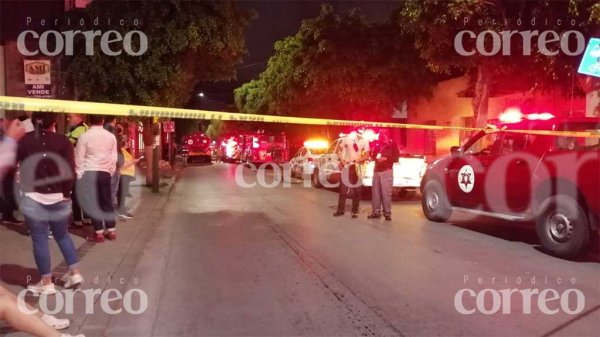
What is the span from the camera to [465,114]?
24.6 metres

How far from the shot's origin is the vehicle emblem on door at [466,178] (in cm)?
971

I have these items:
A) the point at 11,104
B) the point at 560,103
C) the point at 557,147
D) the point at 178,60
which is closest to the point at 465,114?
the point at 560,103

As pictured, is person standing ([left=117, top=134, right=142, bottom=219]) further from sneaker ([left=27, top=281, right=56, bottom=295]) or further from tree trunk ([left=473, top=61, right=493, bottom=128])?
tree trunk ([left=473, top=61, right=493, bottom=128])

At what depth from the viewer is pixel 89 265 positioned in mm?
7078

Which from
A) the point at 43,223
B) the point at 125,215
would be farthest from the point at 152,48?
the point at 43,223

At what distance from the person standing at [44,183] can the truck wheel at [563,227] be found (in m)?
6.19

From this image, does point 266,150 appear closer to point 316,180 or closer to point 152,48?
point 316,180

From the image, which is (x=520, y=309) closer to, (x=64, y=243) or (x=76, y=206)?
(x=64, y=243)

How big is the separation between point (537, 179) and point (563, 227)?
0.80m

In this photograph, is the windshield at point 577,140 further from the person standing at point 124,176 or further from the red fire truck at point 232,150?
the red fire truck at point 232,150

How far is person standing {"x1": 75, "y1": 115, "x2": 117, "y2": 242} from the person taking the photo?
7.91 meters

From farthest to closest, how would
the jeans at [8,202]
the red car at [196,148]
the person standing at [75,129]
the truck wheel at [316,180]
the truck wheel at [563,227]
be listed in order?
the red car at [196,148] < the truck wheel at [316,180] < the jeans at [8,202] < the person standing at [75,129] < the truck wheel at [563,227]

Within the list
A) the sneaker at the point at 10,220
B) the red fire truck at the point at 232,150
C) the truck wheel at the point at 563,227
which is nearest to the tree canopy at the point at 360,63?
the sneaker at the point at 10,220

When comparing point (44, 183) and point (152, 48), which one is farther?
point (152, 48)
